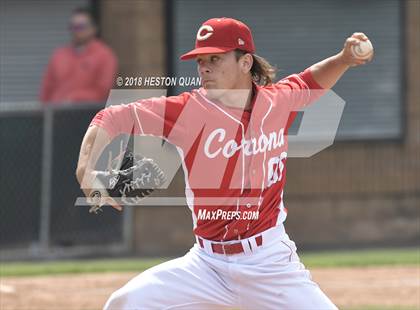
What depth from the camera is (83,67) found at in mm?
12227

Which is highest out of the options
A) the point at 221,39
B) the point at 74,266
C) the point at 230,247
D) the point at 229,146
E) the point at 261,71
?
the point at 221,39

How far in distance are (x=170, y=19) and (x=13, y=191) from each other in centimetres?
283

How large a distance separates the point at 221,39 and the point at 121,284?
4.65 m

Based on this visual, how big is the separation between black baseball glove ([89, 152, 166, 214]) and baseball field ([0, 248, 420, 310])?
3304 millimetres

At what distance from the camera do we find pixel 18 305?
871 cm

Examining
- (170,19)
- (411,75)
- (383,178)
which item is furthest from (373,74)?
(170,19)

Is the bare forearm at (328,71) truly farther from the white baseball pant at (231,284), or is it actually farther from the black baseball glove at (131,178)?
the black baseball glove at (131,178)

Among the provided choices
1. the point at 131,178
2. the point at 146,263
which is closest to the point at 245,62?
the point at 131,178

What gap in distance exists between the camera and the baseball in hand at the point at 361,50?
553 centimetres

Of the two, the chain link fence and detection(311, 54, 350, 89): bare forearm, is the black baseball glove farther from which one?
the chain link fence

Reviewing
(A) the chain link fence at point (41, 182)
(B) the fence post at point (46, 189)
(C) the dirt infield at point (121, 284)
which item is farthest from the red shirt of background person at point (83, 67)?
(C) the dirt infield at point (121, 284)

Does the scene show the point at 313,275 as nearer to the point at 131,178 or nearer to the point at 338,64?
the point at 338,64

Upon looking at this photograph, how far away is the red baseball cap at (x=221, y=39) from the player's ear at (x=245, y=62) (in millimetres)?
31

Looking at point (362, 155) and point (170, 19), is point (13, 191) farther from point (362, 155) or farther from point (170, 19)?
point (362, 155)
